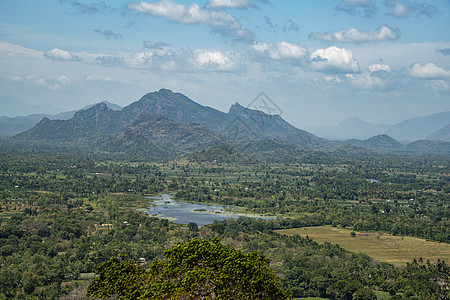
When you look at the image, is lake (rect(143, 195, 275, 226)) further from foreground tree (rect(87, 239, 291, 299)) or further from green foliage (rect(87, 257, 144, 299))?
foreground tree (rect(87, 239, 291, 299))

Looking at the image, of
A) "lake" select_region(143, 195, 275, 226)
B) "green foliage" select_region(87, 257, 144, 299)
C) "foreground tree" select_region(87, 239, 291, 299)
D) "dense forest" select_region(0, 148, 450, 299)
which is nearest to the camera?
"foreground tree" select_region(87, 239, 291, 299)

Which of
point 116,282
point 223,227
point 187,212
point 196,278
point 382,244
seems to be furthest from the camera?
point 187,212

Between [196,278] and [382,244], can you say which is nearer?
[196,278]

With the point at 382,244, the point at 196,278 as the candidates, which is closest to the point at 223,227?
the point at 382,244

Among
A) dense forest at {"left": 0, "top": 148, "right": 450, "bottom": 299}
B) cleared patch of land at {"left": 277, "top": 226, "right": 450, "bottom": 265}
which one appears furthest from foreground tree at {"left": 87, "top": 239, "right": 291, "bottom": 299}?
cleared patch of land at {"left": 277, "top": 226, "right": 450, "bottom": 265}

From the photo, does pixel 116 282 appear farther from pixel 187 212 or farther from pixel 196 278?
pixel 187 212

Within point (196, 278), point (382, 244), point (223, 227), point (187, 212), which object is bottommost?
point (382, 244)
